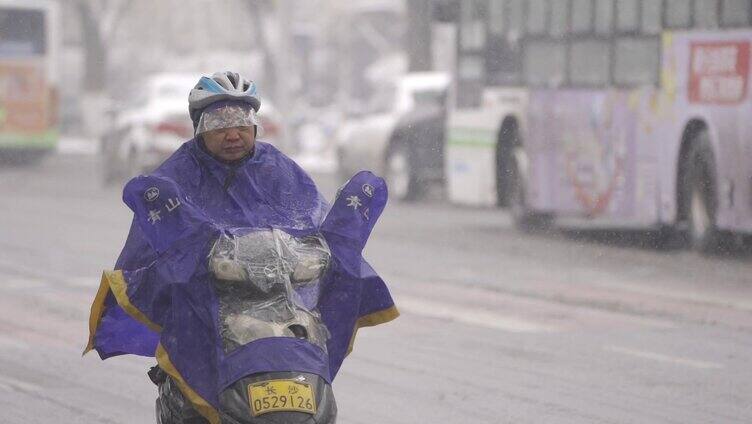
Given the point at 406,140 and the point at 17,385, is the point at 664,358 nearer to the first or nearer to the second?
the point at 17,385

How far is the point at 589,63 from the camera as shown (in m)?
17.5

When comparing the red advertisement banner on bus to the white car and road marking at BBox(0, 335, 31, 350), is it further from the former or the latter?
the white car

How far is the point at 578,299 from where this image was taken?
41.1 feet

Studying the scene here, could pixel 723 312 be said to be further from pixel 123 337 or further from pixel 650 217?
pixel 123 337

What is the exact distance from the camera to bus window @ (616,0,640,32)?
54.5 ft

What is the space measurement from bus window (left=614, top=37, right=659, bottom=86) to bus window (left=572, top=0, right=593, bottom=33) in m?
0.54

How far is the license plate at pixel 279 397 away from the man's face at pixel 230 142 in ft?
2.76

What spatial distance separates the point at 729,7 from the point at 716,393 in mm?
7329

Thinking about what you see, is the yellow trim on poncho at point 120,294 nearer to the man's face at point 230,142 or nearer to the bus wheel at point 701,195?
the man's face at point 230,142

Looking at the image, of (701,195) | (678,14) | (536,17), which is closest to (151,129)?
(536,17)

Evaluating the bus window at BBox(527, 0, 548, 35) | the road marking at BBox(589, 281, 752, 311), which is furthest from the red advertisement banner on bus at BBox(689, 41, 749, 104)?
the bus window at BBox(527, 0, 548, 35)

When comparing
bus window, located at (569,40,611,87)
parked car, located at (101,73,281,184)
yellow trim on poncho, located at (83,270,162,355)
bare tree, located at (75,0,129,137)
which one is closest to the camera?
yellow trim on poncho, located at (83,270,162,355)

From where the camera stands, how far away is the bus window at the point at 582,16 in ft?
57.1

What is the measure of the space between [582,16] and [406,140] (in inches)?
272
